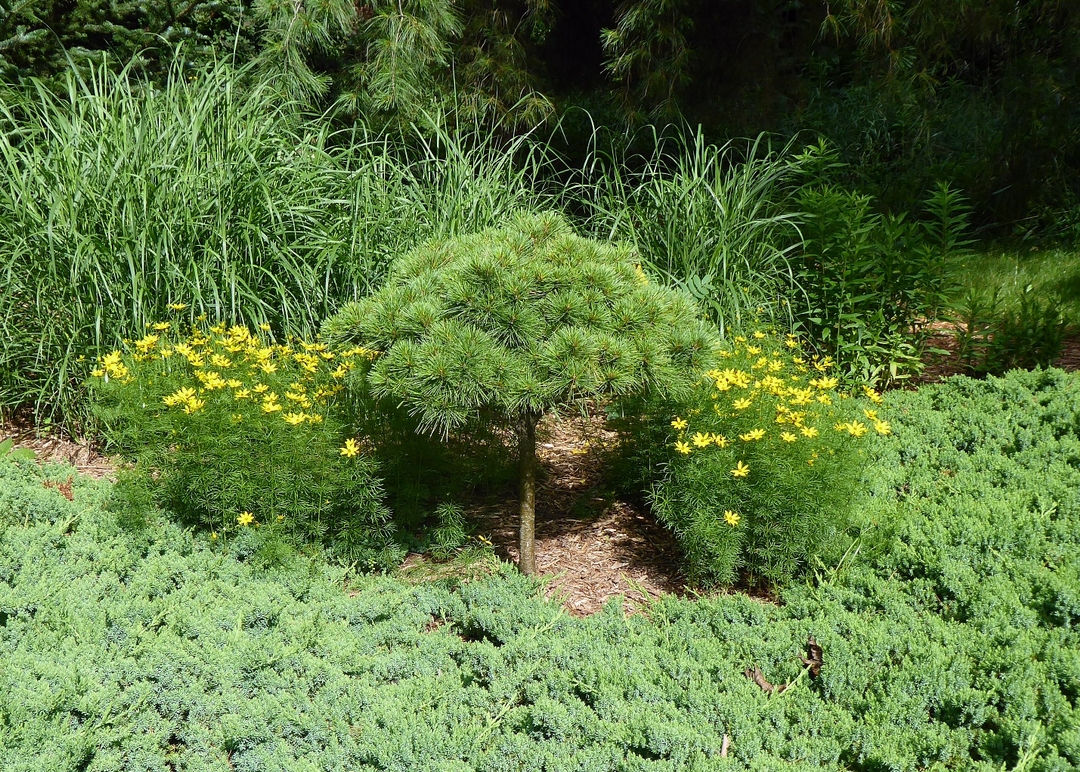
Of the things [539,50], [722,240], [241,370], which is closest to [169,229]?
[241,370]

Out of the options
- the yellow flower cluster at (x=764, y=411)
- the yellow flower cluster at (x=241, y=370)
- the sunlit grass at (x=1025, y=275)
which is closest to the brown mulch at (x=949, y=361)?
the sunlit grass at (x=1025, y=275)

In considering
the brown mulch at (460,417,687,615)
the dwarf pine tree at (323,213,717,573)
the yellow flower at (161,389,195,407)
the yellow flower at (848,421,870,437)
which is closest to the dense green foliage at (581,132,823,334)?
the brown mulch at (460,417,687,615)

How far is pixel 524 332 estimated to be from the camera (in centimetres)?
297

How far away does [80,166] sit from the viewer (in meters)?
4.67

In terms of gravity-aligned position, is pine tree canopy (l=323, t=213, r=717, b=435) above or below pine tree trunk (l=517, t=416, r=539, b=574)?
above

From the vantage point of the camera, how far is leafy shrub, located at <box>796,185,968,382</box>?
4.99 m

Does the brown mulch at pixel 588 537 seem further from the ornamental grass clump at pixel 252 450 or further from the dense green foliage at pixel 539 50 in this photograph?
the dense green foliage at pixel 539 50

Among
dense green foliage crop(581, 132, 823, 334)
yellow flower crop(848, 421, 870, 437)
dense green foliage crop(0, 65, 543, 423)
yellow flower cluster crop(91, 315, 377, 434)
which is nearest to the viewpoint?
yellow flower crop(848, 421, 870, 437)

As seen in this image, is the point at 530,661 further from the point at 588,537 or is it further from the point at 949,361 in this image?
the point at 949,361

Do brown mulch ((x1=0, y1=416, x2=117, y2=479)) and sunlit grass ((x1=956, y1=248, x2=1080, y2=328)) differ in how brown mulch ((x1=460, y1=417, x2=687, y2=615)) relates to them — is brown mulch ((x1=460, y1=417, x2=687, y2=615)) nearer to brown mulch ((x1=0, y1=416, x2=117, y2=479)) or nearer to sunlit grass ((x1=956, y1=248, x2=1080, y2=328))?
brown mulch ((x1=0, y1=416, x2=117, y2=479))

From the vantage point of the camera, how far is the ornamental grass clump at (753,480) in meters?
3.28

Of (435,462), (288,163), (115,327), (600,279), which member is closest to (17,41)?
(288,163)

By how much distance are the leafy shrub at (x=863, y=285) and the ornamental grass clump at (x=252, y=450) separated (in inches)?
107

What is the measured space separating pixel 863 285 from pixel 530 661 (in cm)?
312
